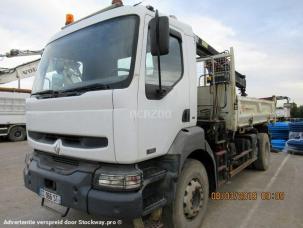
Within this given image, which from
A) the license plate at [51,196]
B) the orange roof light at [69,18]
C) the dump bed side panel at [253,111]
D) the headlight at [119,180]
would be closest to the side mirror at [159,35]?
the headlight at [119,180]

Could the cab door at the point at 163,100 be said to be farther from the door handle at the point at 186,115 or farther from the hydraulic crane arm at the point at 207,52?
the hydraulic crane arm at the point at 207,52

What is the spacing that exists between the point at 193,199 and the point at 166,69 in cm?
159

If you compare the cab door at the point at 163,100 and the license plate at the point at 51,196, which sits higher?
the cab door at the point at 163,100

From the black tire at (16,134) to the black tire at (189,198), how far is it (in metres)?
12.5

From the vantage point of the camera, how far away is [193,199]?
323 cm

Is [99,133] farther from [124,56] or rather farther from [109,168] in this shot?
[124,56]

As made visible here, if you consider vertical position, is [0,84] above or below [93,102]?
above

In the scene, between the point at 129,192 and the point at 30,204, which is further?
the point at 30,204

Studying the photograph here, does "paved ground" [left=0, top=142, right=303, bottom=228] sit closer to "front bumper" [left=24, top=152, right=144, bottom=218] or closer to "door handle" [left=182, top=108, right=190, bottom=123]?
"front bumper" [left=24, top=152, right=144, bottom=218]

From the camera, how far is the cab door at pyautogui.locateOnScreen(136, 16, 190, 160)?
2.52 meters

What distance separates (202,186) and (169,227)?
71 centimetres

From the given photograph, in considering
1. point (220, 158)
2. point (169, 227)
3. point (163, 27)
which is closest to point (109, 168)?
point (169, 227)

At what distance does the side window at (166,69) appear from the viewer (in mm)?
2610

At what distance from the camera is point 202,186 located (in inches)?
133
